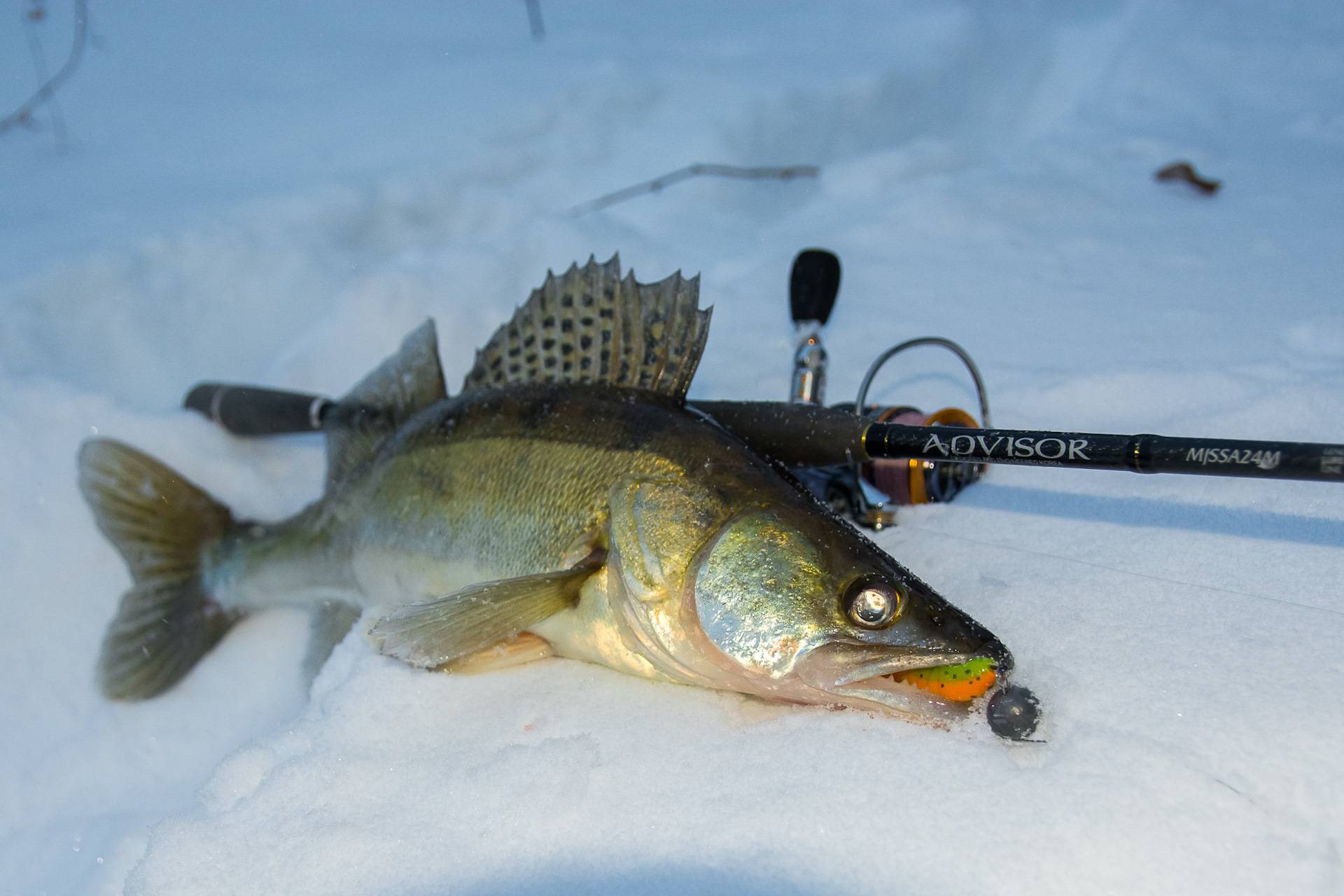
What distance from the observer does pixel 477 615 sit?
198 centimetres

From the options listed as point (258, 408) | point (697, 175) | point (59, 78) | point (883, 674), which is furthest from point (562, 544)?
point (59, 78)

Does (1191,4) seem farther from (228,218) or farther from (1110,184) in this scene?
(228,218)

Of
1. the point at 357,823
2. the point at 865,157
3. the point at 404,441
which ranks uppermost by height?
the point at 865,157

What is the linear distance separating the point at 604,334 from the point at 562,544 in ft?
1.93

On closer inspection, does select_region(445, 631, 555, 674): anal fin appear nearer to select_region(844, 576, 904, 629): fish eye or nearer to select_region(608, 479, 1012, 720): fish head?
select_region(608, 479, 1012, 720): fish head

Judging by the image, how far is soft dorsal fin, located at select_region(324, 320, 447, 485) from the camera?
2754 millimetres

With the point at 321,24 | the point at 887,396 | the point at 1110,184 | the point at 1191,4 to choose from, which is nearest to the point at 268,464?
the point at 887,396

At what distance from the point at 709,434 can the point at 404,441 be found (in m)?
1.02

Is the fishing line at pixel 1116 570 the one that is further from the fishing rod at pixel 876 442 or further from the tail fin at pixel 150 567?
the tail fin at pixel 150 567

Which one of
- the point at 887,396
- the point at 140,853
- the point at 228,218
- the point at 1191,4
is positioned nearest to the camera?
the point at 140,853

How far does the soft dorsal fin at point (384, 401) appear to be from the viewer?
108 inches

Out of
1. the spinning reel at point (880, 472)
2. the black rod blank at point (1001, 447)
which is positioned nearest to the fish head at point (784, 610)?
the black rod blank at point (1001, 447)

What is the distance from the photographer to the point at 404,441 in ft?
8.52

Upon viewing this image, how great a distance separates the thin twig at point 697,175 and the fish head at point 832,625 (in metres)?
3.30
